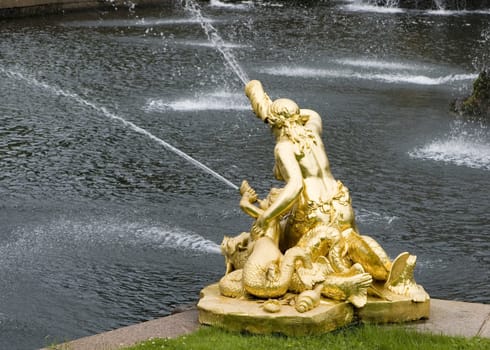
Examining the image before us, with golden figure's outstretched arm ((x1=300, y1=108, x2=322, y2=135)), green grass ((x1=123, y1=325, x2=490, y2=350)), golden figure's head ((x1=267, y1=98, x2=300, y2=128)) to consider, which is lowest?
green grass ((x1=123, y1=325, x2=490, y2=350))

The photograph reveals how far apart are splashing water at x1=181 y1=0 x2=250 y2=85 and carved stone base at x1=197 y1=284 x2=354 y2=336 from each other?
12097 mm

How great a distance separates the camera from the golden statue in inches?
265

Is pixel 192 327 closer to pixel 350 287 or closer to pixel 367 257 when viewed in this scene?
pixel 350 287

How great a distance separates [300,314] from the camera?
6555mm

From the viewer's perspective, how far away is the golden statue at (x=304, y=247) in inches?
265

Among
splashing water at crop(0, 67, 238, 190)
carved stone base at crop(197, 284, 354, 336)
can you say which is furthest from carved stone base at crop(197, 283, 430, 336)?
splashing water at crop(0, 67, 238, 190)

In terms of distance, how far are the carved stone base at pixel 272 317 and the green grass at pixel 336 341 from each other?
48 millimetres

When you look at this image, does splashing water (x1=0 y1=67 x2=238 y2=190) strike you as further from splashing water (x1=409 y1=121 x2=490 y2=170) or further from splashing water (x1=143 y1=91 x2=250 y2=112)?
splashing water (x1=409 y1=121 x2=490 y2=170)

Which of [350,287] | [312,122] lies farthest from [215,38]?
[350,287]

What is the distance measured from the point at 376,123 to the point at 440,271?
5902 mm

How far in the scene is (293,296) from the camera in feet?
22.1

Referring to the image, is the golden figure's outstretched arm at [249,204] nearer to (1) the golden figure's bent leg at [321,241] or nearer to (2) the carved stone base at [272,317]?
(1) the golden figure's bent leg at [321,241]

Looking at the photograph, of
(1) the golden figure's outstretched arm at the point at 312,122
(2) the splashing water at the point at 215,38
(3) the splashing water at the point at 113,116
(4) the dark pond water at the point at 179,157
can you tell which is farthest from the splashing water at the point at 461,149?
(1) the golden figure's outstretched arm at the point at 312,122

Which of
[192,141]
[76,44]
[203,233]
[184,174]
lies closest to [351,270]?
[203,233]
